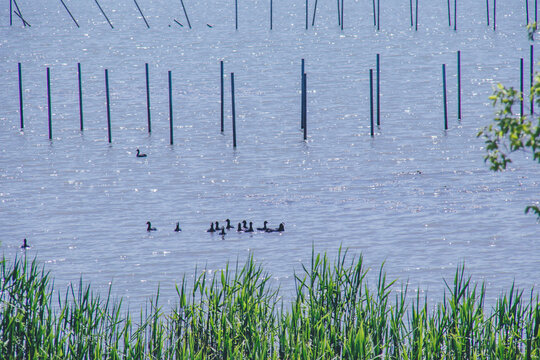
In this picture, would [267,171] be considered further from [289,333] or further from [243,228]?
[289,333]

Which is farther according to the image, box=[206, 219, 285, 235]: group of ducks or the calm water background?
box=[206, 219, 285, 235]: group of ducks

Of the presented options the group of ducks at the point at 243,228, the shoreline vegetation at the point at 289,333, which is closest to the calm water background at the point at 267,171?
the group of ducks at the point at 243,228

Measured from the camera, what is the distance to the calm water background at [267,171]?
1564 inches

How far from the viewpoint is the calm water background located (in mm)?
39719

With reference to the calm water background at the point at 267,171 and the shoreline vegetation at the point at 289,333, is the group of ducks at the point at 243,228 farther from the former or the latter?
the shoreline vegetation at the point at 289,333

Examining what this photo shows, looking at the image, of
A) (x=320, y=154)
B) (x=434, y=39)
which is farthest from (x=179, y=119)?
(x=434, y=39)

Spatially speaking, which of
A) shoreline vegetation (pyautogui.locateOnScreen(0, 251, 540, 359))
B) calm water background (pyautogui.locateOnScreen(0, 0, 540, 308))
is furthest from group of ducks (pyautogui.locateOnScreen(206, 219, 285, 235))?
shoreline vegetation (pyautogui.locateOnScreen(0, 251, 540, 359))

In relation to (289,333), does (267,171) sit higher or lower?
higher

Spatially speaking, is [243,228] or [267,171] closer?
[243,228]

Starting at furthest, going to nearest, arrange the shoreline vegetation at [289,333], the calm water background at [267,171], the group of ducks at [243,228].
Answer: the group of ducks at [243,228] → the calm water background at [267,171] → the shoreline vegetation at [289,333]

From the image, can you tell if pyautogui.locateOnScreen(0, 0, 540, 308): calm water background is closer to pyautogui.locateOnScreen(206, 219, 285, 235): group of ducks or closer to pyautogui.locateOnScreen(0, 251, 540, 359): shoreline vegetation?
pyautogui.locateOnScreen(206, 219, 285, 235): group of ducks

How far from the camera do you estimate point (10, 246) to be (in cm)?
4141

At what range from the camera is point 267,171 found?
185 feet

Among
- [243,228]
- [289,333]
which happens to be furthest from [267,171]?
[289,333]
